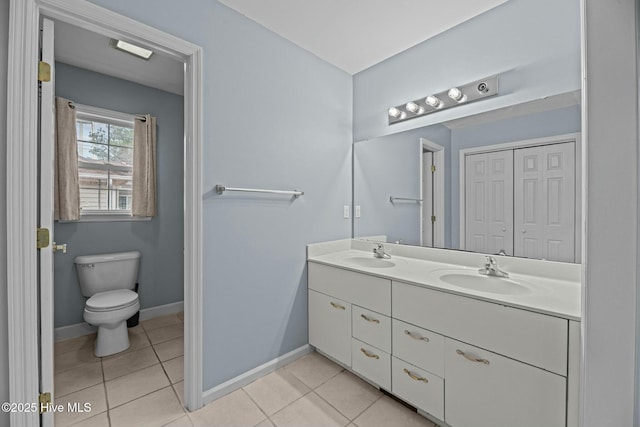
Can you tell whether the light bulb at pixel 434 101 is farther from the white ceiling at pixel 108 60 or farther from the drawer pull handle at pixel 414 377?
the white ceiling at pixel 108 60

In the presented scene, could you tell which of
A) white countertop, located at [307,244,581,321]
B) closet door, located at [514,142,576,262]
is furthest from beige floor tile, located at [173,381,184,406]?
closet door, located at [514,142,576,262]

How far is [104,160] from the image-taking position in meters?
2.60

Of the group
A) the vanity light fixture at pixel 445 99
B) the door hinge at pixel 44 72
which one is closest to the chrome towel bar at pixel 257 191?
the door hinge at pixel 44 72

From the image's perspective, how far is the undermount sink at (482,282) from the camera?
1396 millimetres

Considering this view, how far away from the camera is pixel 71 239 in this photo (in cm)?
238

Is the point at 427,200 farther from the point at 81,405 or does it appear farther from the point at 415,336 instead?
the point at 81,405

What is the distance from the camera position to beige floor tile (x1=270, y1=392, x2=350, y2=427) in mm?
1468

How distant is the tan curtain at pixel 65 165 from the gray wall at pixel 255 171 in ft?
4.89

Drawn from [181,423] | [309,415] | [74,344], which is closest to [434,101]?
[309,415]

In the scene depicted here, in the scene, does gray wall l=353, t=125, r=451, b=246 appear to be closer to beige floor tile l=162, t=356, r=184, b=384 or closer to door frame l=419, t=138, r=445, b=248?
door frame l=419, t=138, r=445, b=248

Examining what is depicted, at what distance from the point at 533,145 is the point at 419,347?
4.13 ft

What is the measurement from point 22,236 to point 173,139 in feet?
6.64

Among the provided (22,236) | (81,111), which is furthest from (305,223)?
(81,111)

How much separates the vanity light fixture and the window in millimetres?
2504
